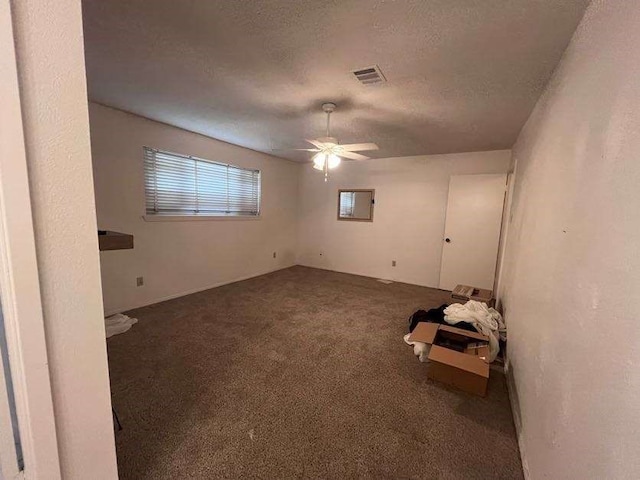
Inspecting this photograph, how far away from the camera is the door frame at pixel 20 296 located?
1.98 feet

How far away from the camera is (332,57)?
5.60 ft

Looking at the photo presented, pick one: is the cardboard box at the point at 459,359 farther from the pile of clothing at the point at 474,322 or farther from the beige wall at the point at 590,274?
the beige wall at the point at 590,274

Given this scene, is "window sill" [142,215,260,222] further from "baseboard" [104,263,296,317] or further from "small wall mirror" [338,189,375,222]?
"small wall mirror" [338,189,375,222]

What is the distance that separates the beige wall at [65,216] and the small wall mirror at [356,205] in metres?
4.58

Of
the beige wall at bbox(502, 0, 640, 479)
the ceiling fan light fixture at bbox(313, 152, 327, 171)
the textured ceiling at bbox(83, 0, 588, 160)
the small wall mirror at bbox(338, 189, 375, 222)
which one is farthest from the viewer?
the small wall mirror at bbox(338, 189, 375, 222)

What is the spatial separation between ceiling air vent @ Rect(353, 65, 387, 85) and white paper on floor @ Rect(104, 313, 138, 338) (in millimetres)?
3186

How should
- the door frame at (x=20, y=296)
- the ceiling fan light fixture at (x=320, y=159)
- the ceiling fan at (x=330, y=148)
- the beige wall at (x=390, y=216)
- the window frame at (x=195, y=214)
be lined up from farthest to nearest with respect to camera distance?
the beige wall at (x=390, y=216) < the window frame at (x=195, y=214) < the ceiling fan light fixture at (x=320, y=159) < the ceiling fan at (x=330, y=148) < the door frame at (x=20, y=296)

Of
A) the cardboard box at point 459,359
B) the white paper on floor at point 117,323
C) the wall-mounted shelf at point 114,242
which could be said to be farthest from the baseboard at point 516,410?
the white paper on floor at point 117,323

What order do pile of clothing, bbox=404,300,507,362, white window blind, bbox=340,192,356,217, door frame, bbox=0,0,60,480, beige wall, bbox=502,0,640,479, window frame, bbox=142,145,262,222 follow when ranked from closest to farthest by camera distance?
door frame, bbox=0,0,60,480
beige wall, bbox=502,0,640,479
pile of clothing, bbox=404,300,507,362
window frame, bbox=142,145,262,222
white window blind, bbox=340,192,356,217

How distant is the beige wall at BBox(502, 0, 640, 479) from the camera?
0.71 m

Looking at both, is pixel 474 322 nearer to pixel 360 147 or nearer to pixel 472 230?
pixel 360 147

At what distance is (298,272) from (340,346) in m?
2.86

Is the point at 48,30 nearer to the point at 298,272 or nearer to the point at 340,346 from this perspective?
the point at 340,346

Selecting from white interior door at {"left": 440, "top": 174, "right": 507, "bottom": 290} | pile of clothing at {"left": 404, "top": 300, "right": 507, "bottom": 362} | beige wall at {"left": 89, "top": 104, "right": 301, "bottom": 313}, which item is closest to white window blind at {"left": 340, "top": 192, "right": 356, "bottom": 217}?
beige wall at {"left": 89, "top": 104, "right": 301, "bottom": 313}
